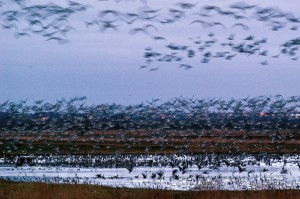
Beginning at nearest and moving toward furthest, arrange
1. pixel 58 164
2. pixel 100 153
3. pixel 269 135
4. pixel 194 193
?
pixel 194 193, pixel 58 164, pixel 100 153, pixel 269 135

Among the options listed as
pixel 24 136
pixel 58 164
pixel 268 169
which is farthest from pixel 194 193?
pixel 24 136

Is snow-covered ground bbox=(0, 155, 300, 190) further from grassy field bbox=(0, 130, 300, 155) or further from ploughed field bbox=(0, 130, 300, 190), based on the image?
grassy field bbox=(0, 130, 300, 155)

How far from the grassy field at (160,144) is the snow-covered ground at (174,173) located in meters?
10.4

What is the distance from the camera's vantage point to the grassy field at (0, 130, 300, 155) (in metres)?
64.0

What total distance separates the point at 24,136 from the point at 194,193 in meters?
66.3

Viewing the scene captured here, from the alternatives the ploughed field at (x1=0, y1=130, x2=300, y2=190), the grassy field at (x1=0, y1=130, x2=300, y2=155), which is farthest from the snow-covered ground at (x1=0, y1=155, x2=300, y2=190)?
the grassy field at (x1=0, y1=130, x2=300, y2=155)

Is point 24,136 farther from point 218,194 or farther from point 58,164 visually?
point 218,194

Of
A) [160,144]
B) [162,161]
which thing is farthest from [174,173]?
[160,144]

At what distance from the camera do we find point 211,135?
85750 millimetres

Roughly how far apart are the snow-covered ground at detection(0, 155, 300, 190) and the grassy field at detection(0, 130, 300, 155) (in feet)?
34.2

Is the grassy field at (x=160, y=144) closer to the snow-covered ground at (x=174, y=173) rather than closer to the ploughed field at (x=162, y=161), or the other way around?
the ploughed field at (x=162, y=161)

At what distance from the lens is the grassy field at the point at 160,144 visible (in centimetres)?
→ 6400

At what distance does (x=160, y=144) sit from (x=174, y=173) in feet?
110

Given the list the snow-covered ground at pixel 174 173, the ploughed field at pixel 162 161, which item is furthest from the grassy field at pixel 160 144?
the snow-covered ground at pixel 174 173
